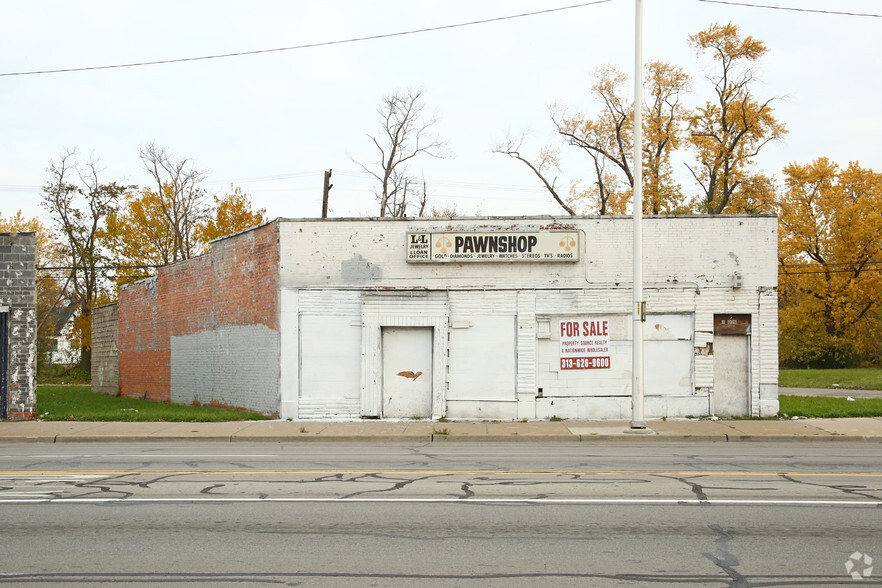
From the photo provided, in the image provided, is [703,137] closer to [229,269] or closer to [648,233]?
[648,233]

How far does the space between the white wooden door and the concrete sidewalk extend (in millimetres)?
799

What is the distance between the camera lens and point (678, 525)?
25.2 feet

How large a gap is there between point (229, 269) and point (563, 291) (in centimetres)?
943

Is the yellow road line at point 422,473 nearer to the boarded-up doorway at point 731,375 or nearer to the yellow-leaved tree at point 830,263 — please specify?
the boarded-up doorway at point 731,375

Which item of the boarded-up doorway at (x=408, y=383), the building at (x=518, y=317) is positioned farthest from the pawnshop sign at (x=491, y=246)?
the boarded-up doorway at (x=408, y=383)

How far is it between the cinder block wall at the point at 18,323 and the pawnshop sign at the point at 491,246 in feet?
30.9

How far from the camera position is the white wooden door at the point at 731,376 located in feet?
62.0

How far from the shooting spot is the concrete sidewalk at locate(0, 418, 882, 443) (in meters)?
15.7

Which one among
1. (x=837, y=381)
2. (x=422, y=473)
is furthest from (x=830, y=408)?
(x=837, y=381)

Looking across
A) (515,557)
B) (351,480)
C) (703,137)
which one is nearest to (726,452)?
(351,480)

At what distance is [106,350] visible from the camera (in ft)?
112

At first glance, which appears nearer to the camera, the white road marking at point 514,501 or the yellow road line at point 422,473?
the white road marking at point 514,501

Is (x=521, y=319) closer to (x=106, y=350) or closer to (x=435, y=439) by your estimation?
(x=435, y=439)

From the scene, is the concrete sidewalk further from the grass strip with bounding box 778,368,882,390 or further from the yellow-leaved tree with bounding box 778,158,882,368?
the yellow-leaved tree with bounding box 778,158,882,368
